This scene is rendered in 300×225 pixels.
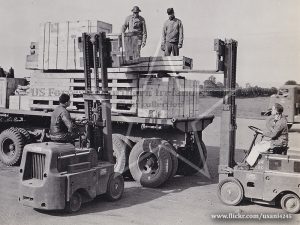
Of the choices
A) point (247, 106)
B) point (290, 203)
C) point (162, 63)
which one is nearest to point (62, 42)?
point (162, 63)

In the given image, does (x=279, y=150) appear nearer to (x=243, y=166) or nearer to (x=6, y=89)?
(x=243, y=166)

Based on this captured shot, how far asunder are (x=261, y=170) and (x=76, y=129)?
10.5 feet

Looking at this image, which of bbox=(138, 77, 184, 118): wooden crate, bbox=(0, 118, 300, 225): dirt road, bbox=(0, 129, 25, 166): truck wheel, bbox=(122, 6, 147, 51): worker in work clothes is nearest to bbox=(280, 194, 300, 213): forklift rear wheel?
bbox=(0, 118, 300, 225): dirt road

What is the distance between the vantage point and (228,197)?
714 centimetres

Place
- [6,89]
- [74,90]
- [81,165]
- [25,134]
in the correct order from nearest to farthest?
[81,165] < [74,90] < [25,134] < [6,89]

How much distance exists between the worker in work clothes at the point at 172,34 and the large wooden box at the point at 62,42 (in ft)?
4.62

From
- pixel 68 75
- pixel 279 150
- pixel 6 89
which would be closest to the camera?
pixel 279 150

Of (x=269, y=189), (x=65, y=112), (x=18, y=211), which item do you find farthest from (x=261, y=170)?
(x=18, y=211)

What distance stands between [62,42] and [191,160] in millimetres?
4227

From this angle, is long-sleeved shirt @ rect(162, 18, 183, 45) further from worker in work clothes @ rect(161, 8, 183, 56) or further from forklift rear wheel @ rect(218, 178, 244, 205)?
forklift rear wheel @ rect(218, 178, 244, 205)

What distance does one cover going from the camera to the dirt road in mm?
6160

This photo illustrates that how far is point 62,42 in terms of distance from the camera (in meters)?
9.70

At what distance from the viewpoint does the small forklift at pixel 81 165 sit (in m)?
6.13

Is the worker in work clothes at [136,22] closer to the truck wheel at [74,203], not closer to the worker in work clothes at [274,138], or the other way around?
the worker in work clothes at [274,138]
